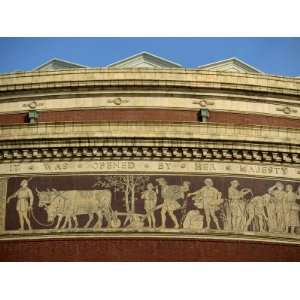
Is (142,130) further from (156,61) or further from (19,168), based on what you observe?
(156,61)

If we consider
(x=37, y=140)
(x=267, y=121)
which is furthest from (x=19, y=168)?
(x=267, y=121)

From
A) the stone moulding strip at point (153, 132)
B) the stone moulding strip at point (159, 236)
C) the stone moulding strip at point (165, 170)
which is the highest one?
the stone moulding strip at point (153, 132)

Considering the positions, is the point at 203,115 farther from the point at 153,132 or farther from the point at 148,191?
the point at 148,191

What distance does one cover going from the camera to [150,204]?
1575 cm

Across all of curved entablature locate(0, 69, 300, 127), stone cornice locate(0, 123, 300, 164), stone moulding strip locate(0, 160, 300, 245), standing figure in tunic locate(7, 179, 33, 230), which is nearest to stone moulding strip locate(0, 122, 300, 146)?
stone cornice locate(0, 123, 300, 164)

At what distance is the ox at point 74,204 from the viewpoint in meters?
15.7

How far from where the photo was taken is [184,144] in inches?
637

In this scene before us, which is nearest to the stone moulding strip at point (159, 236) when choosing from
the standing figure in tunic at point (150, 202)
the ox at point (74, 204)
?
the ox at point (74, 204)

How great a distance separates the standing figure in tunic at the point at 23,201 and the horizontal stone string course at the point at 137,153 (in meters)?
0.76

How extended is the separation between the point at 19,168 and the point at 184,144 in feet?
13.3

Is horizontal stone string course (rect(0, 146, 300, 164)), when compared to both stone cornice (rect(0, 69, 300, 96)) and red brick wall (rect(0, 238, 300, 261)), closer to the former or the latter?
red brick wall (rect(0, 238, 300, 261))

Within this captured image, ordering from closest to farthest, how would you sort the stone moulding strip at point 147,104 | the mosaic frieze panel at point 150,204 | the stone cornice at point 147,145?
1. the mosaic frieze panel at point 150,204
2. the stone cornice at point 147,145
3. the stone moulding strip at point 147,104

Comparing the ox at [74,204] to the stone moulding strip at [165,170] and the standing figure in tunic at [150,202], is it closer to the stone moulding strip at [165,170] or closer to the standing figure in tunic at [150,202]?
the stone moulding strip at [165,170]

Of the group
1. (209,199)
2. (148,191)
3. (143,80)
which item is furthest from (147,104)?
(209,199)
